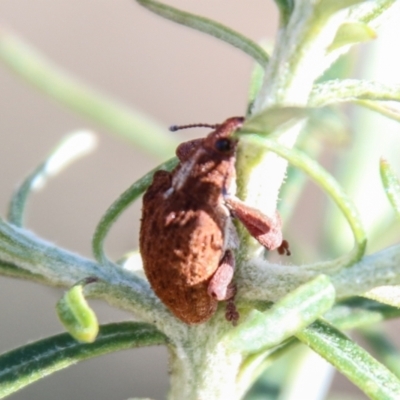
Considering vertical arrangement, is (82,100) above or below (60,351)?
above

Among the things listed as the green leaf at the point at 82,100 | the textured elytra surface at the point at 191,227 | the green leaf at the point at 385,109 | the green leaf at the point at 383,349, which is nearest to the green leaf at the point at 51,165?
the textured elytra surface at the point at 191,227

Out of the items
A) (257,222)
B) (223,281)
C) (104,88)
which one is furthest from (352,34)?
(104,88)

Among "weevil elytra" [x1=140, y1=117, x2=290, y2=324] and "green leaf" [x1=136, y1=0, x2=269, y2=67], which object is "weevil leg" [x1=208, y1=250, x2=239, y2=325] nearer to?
"weevil elytra" [x1=140, y1=117, x2=290, y2=324]

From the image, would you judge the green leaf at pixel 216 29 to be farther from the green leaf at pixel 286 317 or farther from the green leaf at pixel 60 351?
the green leaf at pixel 60 351

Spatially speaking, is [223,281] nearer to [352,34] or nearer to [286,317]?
[286,317]

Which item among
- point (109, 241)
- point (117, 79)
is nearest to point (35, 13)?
point (117, 79)
